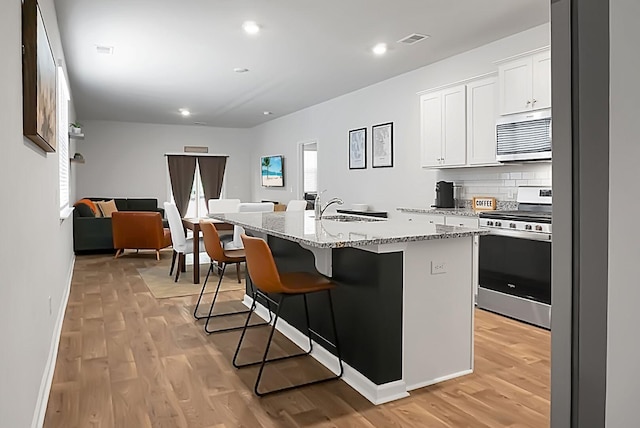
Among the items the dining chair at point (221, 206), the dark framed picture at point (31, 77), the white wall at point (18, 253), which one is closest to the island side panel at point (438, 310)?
the white wall at point (18, 253)

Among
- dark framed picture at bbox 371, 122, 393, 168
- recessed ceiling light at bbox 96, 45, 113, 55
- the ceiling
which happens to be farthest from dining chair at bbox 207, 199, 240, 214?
recessed ceiling light at bbox 96, 45, 113, 55

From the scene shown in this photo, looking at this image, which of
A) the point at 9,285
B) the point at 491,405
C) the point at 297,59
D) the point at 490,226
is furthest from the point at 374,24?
the point at 9,285

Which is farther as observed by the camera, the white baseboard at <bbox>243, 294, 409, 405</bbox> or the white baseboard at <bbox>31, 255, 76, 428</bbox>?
the white baseboard at <bbox>243, 294, 409, 405</bbox>

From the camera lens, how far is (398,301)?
2707 millimetres

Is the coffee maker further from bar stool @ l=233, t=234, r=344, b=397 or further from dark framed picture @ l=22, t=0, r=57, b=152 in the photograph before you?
dark framed picture @ l=22, t=0, r=57, b=152

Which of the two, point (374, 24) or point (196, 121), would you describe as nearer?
point (374, 24)

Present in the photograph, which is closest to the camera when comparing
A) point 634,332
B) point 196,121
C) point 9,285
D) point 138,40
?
point 634,332

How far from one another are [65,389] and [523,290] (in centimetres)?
356

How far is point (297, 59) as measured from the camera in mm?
5484

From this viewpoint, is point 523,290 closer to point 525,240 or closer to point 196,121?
point 525,240

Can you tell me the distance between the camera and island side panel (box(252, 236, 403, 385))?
2672mm

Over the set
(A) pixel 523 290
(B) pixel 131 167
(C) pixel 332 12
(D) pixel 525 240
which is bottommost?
(A) pixel 523 290

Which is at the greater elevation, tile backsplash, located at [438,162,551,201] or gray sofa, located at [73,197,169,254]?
tile backsplash, located at [438,162,551,201]

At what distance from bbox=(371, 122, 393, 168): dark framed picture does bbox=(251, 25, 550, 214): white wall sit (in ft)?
0.26
